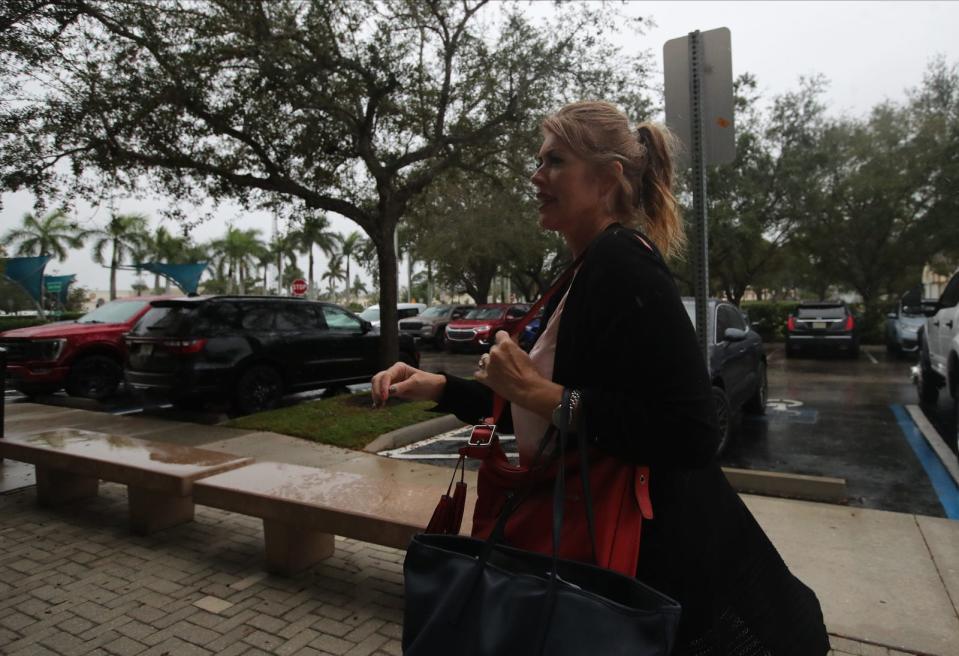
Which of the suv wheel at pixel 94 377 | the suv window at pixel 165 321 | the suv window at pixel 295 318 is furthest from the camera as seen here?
the suv wheel at pixel 94 377

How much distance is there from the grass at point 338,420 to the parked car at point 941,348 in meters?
5.55

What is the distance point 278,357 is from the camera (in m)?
9.84

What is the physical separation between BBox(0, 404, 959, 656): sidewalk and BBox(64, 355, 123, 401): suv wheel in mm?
6607

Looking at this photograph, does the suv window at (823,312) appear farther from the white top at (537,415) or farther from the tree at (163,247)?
the tree at (163,247)

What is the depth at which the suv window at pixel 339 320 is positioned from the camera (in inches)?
435

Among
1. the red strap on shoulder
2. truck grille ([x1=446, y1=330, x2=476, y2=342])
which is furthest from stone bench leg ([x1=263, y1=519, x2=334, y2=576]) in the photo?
truck grille ([x1=446, y1=330, x2=476, y2=342])

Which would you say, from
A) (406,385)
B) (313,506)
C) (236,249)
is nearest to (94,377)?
(313,506)

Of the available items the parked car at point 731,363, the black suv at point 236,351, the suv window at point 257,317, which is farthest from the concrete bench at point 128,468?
the parked car at point 731,363

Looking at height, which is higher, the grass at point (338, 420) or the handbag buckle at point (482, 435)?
the handbag buckle at point (482, 435)

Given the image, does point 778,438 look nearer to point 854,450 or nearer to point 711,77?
point 854,450

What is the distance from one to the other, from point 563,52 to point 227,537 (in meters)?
8.43

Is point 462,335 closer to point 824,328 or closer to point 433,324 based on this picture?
point 433,324

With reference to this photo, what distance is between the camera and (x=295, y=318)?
10.4 m

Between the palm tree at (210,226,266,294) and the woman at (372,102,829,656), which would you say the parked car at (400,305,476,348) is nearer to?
the woman at (372,102,829,656)
